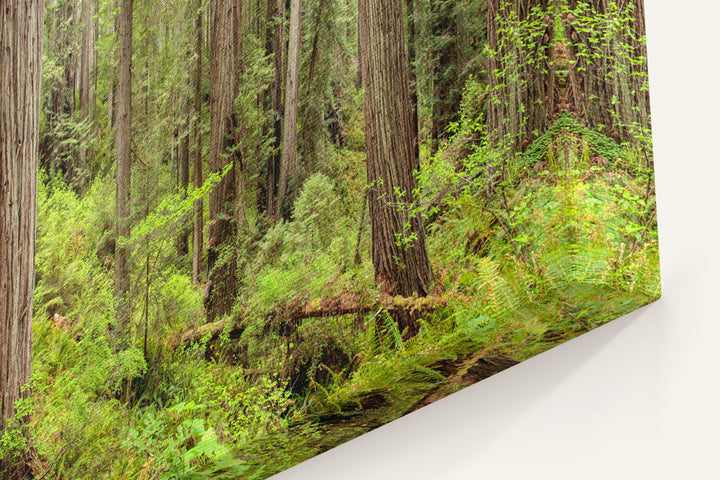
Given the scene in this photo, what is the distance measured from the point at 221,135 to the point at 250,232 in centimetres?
47

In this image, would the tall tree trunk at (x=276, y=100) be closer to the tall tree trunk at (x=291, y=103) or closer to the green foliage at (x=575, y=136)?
the tall tree trunk at (x=291, y=103)

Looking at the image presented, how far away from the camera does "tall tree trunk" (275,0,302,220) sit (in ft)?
9.37

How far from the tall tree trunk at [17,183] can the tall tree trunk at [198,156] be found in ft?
2.32

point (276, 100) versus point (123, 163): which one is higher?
point (276, 100)

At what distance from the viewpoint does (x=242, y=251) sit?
283cm

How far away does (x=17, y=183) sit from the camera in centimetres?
279

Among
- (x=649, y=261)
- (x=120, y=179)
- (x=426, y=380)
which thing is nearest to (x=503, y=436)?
(x=426, y=380)

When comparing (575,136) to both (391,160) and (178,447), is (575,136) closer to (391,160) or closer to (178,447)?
(391,160)

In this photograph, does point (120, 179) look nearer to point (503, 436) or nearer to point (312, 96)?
point (312, 96)

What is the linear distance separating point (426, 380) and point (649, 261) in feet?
4.50

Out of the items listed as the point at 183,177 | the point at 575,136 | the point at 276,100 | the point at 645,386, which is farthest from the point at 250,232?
the point at 645,386

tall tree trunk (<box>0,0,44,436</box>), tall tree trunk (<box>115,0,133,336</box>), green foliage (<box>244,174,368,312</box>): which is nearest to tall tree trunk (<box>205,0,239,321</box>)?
green foliage (<box>244,174,368,312</box>)

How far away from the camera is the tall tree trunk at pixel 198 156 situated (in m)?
2.81

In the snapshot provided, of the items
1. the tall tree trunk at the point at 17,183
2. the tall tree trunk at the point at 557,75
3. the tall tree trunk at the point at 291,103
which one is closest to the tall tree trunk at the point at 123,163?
the tall tree trunk at the point at 17,183
